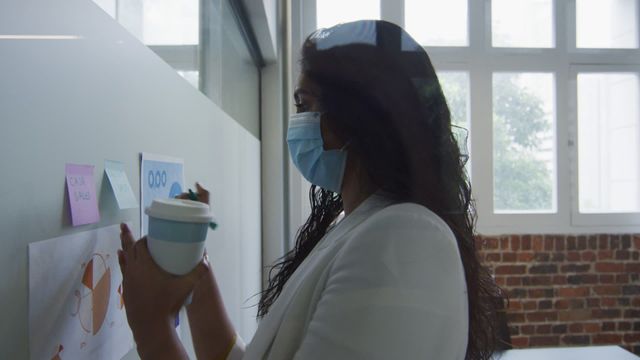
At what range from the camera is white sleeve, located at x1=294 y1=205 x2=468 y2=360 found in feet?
1.63

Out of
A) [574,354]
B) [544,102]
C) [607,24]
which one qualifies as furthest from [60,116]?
[607,24]

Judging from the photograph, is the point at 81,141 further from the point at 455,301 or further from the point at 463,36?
the point at 463,36

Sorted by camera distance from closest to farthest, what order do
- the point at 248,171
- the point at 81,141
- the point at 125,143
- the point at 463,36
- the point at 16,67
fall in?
the point at 16,67, the point at 81,141, the point at 125,143, the point at 248,171, the point at 463,36

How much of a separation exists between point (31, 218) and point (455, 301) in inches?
19.5

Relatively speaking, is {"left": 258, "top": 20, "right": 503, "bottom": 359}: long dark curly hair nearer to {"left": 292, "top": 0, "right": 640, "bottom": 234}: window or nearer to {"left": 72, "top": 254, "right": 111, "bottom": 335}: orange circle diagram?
{"left": 72, "top": 254, "right": 111, "bottom": 335}: orange circle diagram

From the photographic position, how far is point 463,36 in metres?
3.04

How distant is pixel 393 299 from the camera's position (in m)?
0.50

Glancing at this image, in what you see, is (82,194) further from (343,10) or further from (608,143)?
(608,143)

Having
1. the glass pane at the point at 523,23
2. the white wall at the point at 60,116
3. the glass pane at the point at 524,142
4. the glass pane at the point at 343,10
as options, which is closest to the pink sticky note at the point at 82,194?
the white wall at the point at 60,116

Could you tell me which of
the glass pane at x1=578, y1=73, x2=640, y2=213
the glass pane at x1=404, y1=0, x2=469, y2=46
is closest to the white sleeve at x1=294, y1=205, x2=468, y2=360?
the glass pane at x1=404, y1=0, x2=469, y2=46

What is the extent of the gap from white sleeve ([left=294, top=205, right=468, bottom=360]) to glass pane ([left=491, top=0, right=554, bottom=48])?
9.86ft

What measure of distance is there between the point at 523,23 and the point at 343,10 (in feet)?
4.64

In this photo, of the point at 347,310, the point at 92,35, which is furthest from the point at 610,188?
the point at 92,35

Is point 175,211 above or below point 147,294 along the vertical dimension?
above
